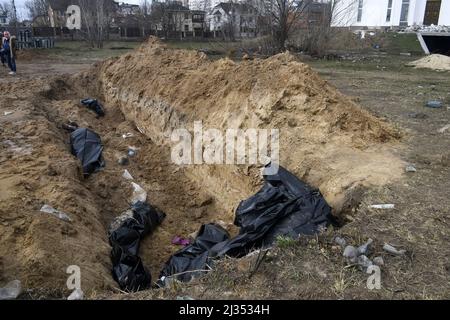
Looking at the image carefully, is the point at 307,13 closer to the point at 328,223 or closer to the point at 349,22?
the point at 349,22

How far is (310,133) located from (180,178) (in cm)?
266

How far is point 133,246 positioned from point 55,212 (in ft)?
3.53

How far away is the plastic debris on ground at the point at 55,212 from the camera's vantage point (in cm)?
467

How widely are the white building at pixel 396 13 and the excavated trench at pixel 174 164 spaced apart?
26785 millimetres

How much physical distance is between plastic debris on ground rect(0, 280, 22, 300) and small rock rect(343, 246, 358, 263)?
9.21ft

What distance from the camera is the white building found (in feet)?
104

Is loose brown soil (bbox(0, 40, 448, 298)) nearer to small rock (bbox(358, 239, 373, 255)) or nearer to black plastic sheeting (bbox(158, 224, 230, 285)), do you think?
small rock (bbox(358, 239, 373, 255))

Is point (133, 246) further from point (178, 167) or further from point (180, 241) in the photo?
point (178, 167)

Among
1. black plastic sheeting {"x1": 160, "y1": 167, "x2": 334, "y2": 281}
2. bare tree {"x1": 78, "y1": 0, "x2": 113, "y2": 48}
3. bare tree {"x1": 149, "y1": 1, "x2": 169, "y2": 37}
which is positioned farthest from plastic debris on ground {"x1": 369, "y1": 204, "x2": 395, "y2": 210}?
bare tree {"x1": 149, "y1": 1, "x2": 169, "y2": 37}

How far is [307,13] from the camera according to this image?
69.9 feet

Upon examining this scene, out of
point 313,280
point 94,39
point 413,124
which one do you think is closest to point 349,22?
point 94,39

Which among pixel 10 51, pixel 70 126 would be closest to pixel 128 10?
pixel 10 51

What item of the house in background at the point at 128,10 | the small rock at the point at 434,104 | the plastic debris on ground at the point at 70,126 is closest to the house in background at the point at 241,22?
the small rock at the point at 434,104

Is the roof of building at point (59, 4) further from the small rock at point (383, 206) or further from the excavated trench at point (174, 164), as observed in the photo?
the small rock at point (383, 206)
